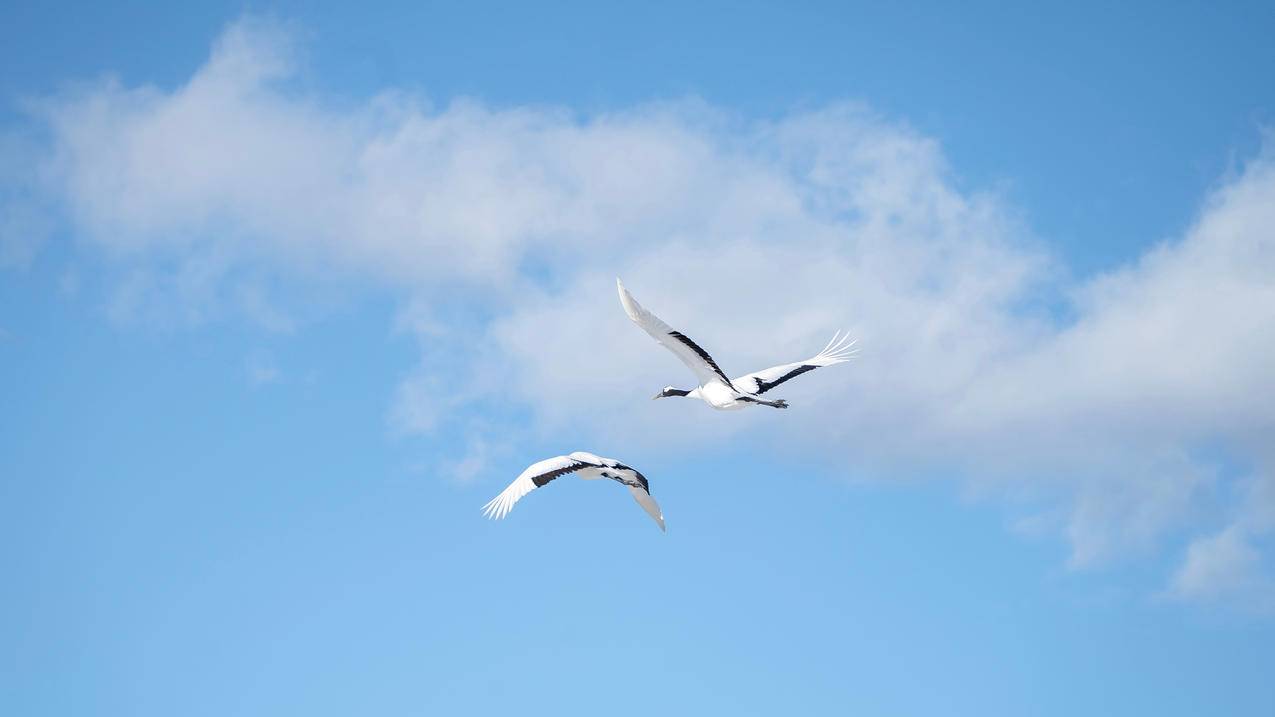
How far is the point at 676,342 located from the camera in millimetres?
46938

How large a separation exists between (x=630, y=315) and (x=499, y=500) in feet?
26.5

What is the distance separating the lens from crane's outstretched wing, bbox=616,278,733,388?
147 feet

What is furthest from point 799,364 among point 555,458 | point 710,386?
point 555,458

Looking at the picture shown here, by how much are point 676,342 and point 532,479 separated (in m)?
7.02

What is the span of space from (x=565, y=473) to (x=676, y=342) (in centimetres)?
631

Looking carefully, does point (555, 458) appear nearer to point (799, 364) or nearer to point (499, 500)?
point (499, 500)

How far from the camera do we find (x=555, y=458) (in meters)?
49.4

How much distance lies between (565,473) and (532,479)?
1.26m

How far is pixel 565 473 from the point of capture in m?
48.9

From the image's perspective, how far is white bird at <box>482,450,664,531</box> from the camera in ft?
156

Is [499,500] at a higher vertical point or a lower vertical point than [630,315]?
lower

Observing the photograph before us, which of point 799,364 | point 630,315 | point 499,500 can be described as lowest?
point 499,500

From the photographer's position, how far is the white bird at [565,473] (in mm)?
47656

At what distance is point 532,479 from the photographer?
159 ft
